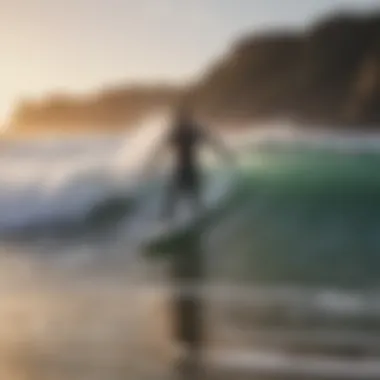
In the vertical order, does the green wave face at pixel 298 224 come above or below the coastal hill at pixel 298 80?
below

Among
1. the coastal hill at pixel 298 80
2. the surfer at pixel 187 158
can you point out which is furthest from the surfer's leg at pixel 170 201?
the coastal hill at pixel 298 80

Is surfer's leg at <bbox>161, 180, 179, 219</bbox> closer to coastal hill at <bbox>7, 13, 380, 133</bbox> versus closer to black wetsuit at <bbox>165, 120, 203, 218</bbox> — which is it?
black wetsuit at <bbox>165, 120, 203, 218</bbox>

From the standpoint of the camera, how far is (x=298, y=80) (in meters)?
1.11

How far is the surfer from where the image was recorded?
1.11m


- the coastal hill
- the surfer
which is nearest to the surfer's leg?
the surfer

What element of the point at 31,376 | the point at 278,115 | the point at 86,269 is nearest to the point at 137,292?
the point at 86,269

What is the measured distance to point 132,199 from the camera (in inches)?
44.0

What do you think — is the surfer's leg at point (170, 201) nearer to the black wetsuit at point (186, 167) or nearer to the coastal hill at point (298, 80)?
the black wetsuit at point (186, 167)

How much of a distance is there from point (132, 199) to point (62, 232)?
0.11 meters

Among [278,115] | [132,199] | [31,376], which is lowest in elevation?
[31,376]

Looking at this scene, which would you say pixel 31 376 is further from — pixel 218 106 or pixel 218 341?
pixel 218 106

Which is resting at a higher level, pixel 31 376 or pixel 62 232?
pixel 62 232

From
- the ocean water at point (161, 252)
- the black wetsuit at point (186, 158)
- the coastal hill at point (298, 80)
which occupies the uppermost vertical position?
the coastal hill at point (298, 80)

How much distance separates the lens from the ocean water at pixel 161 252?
3.48 feet
